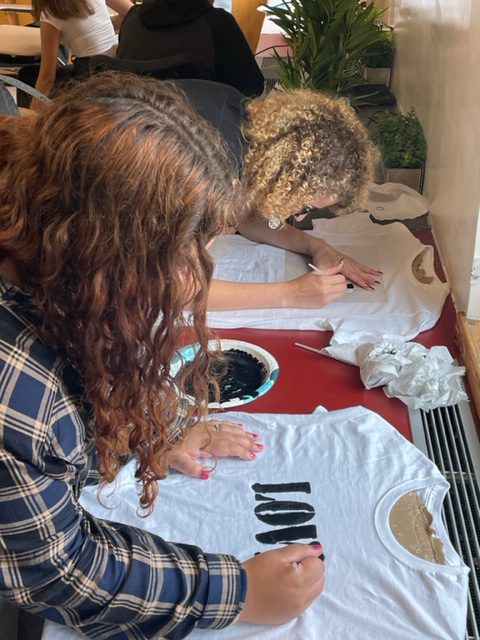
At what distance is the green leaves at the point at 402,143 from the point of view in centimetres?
187

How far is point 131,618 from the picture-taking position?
77cm

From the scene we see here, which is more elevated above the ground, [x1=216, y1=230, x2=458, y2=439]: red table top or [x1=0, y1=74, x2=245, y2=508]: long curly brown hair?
[x1=0, y1=74, x2=245, y2=508]: long curly brown hair

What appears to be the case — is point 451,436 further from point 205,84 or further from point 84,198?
point 205,84

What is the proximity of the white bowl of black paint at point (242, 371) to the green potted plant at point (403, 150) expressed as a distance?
0.79 meters

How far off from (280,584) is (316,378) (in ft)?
1.61

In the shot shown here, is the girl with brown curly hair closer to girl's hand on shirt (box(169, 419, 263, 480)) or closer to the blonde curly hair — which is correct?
girl's hand on shirt (box(169, 419, 263, 480))

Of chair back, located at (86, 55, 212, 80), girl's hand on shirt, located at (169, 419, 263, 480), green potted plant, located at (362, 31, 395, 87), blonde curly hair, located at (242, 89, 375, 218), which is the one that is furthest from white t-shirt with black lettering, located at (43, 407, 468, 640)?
green potted plant, located at (362, 31, 395, 87)

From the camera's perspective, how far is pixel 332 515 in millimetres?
966

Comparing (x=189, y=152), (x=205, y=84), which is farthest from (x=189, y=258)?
(x=205, y=84)

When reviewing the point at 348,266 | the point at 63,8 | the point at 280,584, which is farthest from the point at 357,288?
the point at 63,8

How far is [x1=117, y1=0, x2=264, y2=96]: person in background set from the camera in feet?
6.71

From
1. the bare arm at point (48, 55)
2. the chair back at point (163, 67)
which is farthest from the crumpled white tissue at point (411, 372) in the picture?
the bare arm at point (48, 55)

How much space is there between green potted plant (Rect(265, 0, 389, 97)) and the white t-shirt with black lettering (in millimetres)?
1439

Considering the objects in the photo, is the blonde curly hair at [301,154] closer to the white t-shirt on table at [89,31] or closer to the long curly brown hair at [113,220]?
the long curly brown hair at [113,220]
